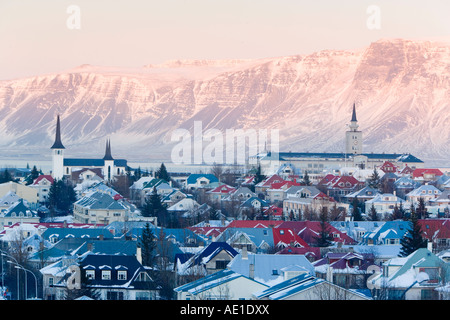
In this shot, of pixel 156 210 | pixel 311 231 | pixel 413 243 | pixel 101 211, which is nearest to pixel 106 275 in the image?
pixel 413 243

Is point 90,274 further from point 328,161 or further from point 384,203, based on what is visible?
point 328,161

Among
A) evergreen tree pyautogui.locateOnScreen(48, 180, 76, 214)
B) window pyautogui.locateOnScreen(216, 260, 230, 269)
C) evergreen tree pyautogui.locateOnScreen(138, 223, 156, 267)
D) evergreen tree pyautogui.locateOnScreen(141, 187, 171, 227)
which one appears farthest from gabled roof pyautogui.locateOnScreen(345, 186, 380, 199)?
window pyautogui.locateOnScreen(216, 260, 230, 269)

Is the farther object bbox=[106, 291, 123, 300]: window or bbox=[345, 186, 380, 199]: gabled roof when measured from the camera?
bbox=[345, 186, 380, 199]: gabled roof

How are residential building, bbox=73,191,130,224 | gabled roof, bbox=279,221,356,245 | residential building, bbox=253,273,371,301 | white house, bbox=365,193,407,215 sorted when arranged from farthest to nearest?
white house, bbox=365,193,407,215 → residential building, bbox=73,191,130,224 → gabled roof, bbox=279,221,356,245 → residential building, bbox=253,273,371,301

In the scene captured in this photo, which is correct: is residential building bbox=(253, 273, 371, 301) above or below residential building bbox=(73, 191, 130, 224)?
above

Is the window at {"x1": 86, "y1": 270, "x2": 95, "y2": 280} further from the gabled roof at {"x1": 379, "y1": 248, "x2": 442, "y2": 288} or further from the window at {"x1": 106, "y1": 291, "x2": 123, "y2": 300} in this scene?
the gabled roof at {"x1": 379, "y1": 248, "x2": 442, "y2": 288}

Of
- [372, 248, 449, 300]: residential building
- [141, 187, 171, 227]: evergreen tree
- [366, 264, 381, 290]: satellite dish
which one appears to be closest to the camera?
[372, 248, 449, 300]: residential building
